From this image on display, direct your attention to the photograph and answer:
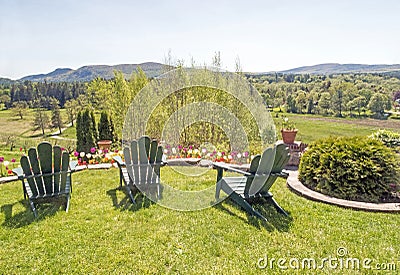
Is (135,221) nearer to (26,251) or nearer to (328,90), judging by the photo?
(26,251)

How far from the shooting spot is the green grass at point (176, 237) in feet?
7.32

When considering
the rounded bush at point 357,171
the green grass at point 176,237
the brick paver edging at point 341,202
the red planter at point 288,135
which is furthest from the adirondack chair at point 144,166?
the red planter at point 288,135

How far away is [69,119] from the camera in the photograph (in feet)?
122

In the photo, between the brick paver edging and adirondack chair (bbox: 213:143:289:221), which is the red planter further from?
adirondack chair (bbox: 213:143:289:221)

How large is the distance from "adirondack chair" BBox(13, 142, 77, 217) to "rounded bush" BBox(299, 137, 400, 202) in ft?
11.4

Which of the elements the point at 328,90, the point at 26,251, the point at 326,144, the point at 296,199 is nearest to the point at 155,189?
the point at 26,251

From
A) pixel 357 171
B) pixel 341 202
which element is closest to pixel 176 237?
pixel 341 202

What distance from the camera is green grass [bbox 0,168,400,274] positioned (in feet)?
7.32

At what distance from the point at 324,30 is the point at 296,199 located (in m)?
7.90

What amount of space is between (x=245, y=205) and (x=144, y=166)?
1422 mm

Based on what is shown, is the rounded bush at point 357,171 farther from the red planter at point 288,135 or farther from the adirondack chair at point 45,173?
the adirondack chair at point 45,173

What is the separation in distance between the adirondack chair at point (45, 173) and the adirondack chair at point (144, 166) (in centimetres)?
77

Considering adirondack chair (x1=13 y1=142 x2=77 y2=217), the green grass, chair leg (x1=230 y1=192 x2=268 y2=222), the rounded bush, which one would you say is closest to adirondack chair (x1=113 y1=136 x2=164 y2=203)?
the green grass

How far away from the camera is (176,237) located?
2.66 metres
